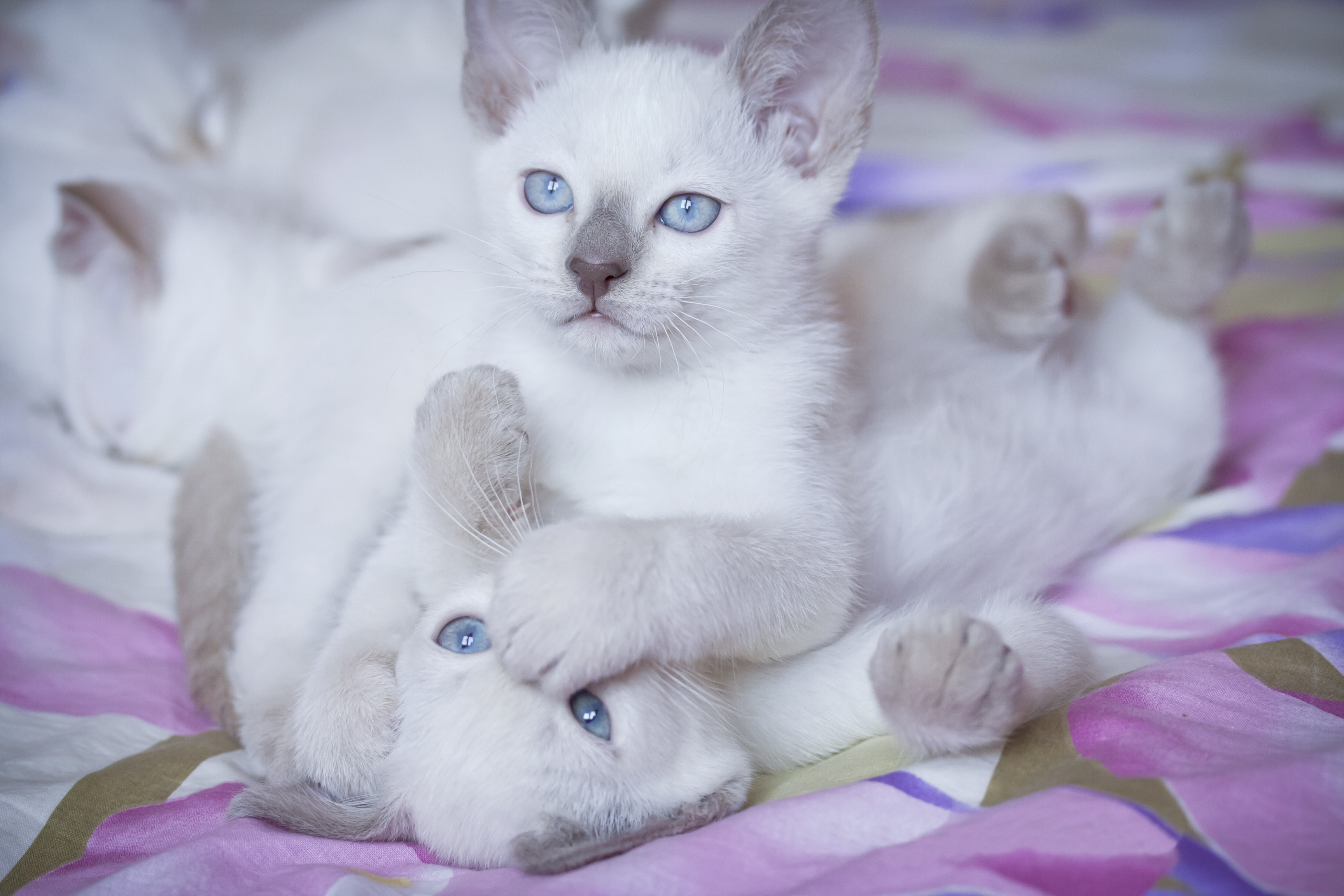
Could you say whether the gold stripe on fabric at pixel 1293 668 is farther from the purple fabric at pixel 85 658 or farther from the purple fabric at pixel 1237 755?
the purple fabric at pixel 85 658

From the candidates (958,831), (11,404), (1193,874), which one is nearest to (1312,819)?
(1193,874)

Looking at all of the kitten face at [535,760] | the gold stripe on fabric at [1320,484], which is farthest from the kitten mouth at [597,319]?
the gold stripe on fabric at [1320,484]

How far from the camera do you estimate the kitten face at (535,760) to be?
93cm

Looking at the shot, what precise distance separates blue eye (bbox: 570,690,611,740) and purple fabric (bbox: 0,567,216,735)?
2.11 ft

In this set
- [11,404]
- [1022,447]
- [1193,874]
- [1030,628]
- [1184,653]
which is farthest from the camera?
[11,404]

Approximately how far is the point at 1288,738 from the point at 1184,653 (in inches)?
11.4

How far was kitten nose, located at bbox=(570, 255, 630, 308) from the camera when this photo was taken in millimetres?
1109

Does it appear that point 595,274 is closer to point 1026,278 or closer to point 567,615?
point 567,615

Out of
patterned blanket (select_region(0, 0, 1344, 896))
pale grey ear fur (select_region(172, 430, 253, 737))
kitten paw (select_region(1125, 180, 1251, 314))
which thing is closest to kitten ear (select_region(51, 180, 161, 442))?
patterned blanket (select_region(0, 0, 1344, 896))

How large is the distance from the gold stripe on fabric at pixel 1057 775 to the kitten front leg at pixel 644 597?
26 centimetres

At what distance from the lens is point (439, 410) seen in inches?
45.8

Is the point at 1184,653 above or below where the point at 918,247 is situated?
below

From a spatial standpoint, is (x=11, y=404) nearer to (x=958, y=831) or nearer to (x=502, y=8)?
(x=502, y=8)

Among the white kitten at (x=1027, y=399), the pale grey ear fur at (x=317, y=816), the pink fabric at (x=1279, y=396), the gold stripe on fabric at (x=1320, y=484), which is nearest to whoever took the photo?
the pale grey ear fur at (x=317, y=816)
